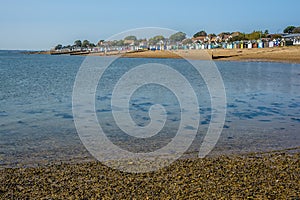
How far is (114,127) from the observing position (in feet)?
42.0

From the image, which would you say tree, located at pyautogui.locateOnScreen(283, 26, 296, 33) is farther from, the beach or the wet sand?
the wet sand

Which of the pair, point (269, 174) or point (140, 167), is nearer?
point (269, 174)

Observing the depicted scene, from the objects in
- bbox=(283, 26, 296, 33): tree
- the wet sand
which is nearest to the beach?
the wet sand

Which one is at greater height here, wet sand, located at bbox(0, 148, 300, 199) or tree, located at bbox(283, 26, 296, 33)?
tree, located at bbox(283, 26, 296, 33)

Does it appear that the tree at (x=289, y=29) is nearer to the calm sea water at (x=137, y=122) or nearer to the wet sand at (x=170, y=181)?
the calm sea water at (x=137, y=122)

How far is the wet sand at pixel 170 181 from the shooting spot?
6.27 meters

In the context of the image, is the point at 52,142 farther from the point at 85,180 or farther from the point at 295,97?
the point at 295,97

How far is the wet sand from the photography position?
20.6ft

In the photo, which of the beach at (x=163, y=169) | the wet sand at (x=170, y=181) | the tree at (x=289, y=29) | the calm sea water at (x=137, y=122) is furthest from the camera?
the tree at (x=289, y=29)

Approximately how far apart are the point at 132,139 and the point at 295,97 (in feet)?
41.4

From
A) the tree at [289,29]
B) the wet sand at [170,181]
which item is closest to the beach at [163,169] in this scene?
the wet sand at [170,181]

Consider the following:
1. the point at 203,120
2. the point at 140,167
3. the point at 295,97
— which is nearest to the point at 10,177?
the point at 140,167

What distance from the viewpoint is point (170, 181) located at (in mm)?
6934

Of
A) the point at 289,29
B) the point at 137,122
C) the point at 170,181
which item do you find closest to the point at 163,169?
the point at 170,181
